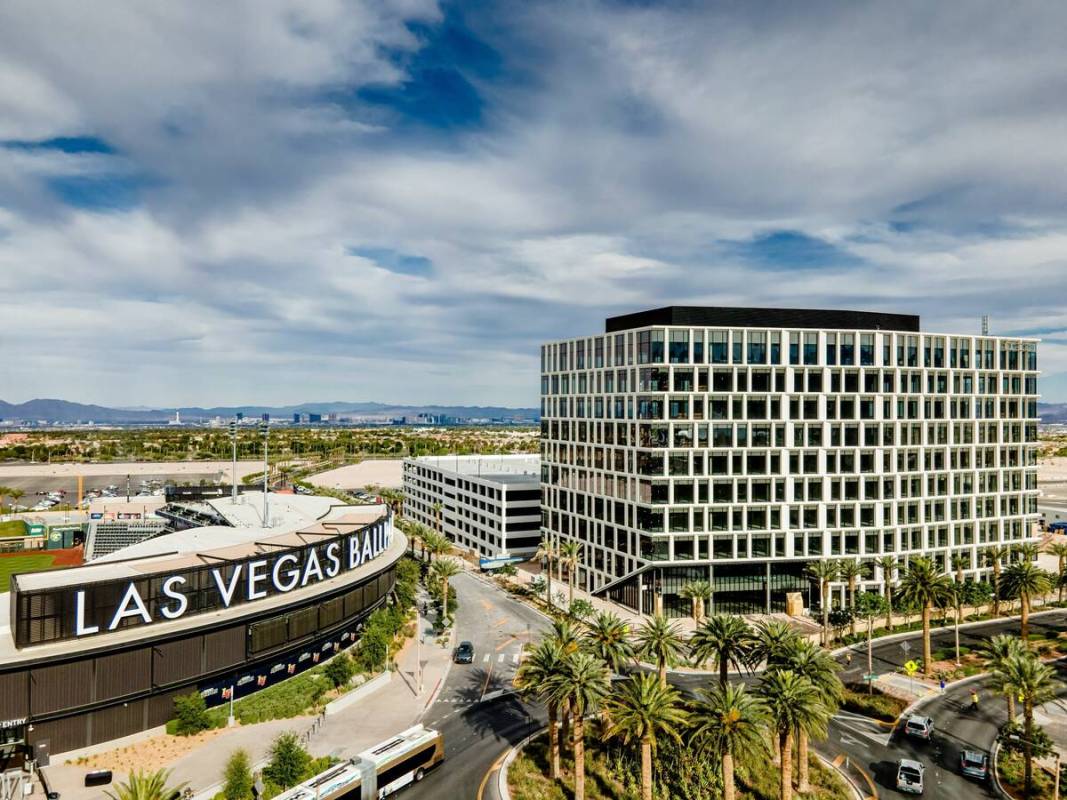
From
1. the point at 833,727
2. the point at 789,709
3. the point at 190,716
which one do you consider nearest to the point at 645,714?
the point at 789,709

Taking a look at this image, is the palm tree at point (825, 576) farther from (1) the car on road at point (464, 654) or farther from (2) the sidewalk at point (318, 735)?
(2) the sidewalk at point (318, 735)

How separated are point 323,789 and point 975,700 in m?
64.4

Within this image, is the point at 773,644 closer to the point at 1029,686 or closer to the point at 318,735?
the point at 1029,686

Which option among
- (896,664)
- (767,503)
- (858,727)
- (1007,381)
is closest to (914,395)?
(1007,381)

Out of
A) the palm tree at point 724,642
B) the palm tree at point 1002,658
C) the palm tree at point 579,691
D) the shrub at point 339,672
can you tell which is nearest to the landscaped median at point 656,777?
the palm tree at point 579,691

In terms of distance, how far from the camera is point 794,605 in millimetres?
105375

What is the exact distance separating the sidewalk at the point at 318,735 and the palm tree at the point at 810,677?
34.4 meters

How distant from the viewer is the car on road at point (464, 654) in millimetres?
84938

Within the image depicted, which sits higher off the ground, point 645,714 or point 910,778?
point 645,714

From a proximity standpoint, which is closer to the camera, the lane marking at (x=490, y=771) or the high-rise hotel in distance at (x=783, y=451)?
the lane marking at (x=490, y=771)

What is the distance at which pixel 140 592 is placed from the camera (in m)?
62.0

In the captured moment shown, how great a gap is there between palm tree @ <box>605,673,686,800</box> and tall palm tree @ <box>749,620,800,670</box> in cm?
1164

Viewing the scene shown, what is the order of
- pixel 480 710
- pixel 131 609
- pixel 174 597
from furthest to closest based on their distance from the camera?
pixel 480 710 < pixel 174 597 < pixel 131 609

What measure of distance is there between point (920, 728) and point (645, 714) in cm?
3331
